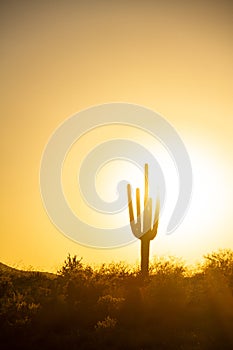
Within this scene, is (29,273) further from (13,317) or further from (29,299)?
(13,317)

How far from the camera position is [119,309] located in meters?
20.2

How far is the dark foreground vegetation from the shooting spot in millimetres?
16750

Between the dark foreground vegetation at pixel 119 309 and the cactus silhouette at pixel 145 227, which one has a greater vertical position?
the cactus silhouette at pixel 145 227

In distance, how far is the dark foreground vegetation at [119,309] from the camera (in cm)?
1675

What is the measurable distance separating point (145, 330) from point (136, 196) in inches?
382

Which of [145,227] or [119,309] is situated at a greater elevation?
[145,227]

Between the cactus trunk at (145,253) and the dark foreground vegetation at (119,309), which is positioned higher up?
the cactus trunk at (145,253)

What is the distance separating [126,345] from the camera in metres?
16.3

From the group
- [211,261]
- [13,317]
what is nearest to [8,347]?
[13,317]

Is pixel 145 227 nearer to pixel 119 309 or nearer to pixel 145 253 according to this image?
pixel 145 253

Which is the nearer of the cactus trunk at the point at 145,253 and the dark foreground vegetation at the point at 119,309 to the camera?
the dark foreground vegetation at the point at 119,309

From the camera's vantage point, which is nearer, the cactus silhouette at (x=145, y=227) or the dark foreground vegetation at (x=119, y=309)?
the dark foreground vegetation at (x=119, y=309)

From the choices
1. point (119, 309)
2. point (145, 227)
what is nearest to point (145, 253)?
point (145, 227)

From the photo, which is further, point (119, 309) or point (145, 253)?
point (145, 253)
